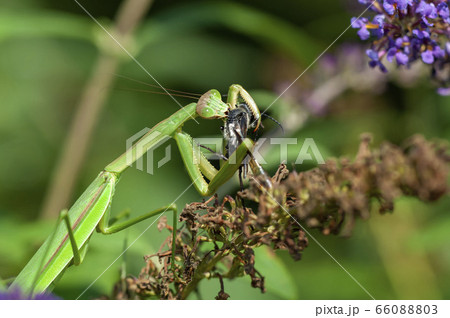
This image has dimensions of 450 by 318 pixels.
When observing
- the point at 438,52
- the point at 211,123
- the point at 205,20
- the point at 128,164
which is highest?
the point at 211,123

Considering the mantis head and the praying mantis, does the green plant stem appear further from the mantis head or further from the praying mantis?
the mantis head

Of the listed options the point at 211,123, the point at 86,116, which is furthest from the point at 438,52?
the point at 211,123

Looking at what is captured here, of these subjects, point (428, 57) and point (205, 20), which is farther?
point (205, 20)

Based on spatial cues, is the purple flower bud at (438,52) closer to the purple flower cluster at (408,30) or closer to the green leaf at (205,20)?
the purple flower cluster at (408,30)

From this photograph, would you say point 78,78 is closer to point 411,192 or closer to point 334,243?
point 334,243

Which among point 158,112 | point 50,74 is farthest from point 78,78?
point 158,112

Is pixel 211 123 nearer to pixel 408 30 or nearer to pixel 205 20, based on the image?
pixel 205 20

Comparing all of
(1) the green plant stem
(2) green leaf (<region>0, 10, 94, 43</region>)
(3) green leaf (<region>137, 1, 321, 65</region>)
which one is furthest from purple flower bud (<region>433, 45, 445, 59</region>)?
(2) green leaf (<region>0, 10, 94, 43</region>)
